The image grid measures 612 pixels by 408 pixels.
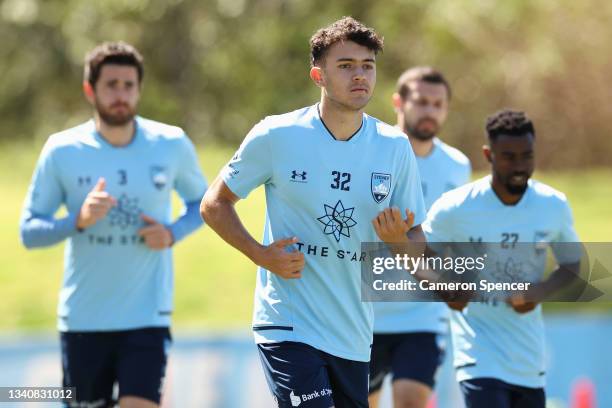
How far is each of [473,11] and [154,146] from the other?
20.6 meters

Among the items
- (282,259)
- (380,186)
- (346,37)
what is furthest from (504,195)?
(282,259)

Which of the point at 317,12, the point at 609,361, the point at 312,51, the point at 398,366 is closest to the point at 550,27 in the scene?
the point at 317,12

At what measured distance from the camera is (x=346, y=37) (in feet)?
18.5

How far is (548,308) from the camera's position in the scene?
17.1 meters

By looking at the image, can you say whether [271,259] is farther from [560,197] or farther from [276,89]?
[276,89]

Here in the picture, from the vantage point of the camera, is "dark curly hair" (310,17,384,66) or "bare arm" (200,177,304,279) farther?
"dark curly hair" (310,17,384,66)

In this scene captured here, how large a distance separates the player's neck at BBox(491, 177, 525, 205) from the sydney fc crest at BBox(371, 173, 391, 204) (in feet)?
4.33

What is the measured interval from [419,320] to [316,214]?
2584 millimetres

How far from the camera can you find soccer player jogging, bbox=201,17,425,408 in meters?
5.59

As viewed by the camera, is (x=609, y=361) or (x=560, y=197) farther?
(x=609, y=361)

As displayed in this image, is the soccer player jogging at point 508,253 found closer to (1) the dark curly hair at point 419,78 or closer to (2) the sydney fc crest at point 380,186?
(2) the sydney fc crest at point 380,186

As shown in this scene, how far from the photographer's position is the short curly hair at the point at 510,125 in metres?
6.84

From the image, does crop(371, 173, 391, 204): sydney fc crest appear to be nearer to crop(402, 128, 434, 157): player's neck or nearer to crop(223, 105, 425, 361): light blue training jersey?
crop(223, 105, 425, 361): light blue training jersey

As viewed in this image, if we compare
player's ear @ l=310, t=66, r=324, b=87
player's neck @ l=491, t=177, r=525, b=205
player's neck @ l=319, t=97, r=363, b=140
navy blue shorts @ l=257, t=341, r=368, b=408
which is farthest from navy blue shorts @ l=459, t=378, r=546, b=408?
player's ear @ l=310, t=66, r=324, b=87
